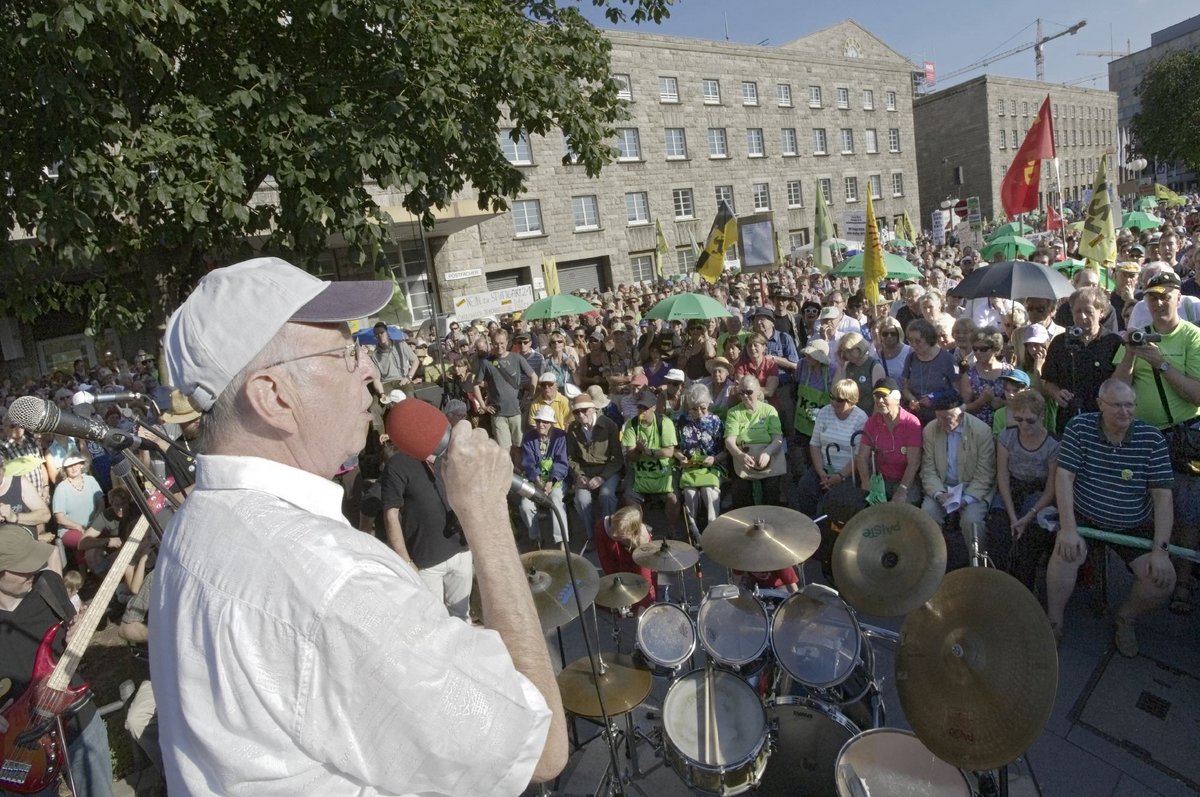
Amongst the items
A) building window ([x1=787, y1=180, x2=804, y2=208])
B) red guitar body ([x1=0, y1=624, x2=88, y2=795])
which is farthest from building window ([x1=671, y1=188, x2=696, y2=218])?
red guitar body ([x1=0, y1=624, x2=88, y2=795])

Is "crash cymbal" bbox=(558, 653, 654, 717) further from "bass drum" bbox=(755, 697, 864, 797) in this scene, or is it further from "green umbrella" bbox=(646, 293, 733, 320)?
"green umbrella" bbox=(646, 293, 733, 320)

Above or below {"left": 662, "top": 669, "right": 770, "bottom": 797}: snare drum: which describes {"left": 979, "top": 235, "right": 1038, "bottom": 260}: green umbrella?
above

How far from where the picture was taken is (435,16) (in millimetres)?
6680

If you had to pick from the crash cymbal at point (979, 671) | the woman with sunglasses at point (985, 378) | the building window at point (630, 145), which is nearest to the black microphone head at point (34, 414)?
the crash cymbal at point (979, 671)

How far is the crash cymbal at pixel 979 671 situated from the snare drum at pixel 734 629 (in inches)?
33.1

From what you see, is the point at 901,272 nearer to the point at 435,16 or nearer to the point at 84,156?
the point at 435,16

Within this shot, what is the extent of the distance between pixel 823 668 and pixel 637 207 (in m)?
31.2

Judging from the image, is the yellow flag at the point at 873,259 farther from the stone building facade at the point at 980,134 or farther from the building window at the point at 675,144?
the stone building facade at the point at 980,134

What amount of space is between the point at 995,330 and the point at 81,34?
7391 mm

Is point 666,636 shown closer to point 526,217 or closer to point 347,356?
point 347,356

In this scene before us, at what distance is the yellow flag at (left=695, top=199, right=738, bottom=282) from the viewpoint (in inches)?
448

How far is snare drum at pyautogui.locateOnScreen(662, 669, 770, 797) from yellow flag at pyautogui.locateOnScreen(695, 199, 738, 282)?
883 cm

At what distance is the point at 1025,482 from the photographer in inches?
193

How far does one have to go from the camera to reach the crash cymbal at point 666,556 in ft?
14.4
